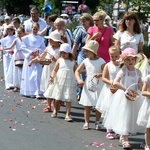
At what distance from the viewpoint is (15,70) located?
50.6 feet

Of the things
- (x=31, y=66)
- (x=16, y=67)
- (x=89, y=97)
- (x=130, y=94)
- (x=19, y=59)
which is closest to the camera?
(x=130, y=94)

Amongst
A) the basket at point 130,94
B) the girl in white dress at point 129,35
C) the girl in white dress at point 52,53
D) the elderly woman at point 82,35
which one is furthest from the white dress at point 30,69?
the basket at point 130,94

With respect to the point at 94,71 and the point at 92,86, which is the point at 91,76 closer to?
the point at 94,71

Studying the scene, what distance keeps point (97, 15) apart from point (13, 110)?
8.69 feet

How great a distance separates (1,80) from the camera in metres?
17.4

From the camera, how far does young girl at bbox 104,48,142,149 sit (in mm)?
8258

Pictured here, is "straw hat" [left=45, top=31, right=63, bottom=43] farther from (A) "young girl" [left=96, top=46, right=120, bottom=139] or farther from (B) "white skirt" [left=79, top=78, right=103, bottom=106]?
(A) "young girl" [left=96, top=46, right=120, bottom=139]

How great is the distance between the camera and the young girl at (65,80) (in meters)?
10.6

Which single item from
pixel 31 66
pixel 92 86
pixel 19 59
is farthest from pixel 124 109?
pixel 19 59

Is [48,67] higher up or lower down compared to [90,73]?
lower down

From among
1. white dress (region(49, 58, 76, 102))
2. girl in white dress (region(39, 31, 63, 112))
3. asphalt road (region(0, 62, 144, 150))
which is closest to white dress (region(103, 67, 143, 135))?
asphalt road (region(0, 62, 144, 150))

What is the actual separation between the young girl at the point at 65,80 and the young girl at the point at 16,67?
414 cm

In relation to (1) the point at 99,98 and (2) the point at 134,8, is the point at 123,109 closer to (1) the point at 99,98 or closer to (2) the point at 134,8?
(1) the point at 99,98

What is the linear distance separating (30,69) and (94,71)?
476 cm
